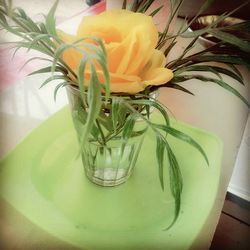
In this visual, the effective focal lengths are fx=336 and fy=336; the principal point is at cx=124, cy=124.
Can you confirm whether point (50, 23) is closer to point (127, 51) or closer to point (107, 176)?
point (127, 51)

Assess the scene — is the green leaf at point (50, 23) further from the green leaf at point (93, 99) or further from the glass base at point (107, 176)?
the glass base at point (107, 176)

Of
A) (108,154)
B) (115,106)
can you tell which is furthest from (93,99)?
(108,154)

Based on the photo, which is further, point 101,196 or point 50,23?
point 101,196

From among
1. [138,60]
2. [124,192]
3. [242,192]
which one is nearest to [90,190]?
[124,192]

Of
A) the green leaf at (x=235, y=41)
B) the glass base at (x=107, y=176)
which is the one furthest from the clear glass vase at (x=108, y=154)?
the green leaf at (x=235, y=41)

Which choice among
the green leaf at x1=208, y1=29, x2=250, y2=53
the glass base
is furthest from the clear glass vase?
the green leaf at x1=208, y1=29, x2=250, y2=53

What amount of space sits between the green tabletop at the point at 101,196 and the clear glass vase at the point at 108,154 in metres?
0.01

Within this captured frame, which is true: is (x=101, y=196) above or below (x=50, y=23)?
below

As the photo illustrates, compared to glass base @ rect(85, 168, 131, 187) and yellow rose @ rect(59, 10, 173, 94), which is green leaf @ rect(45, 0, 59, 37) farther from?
glass base @ rect(85, 168, 131, 187)

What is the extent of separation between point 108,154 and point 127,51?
13 cm

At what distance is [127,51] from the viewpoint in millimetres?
248

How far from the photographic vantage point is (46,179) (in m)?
0.37

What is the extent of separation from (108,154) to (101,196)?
0.05 metres

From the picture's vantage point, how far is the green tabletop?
321mm
